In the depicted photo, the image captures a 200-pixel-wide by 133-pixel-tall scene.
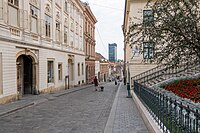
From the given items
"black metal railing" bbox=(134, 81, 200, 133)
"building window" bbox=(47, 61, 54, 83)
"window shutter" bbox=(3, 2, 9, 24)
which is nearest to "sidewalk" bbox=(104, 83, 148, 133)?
"black metal railing" bbox=(134, 81, 200, 133)

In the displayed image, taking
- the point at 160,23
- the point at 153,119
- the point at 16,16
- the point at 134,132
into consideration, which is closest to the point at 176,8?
the point at 160,23

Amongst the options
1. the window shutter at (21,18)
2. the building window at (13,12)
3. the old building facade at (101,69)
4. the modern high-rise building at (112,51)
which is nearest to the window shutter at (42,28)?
the window shutter at (21,18)

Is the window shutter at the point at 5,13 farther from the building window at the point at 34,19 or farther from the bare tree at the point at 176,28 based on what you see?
the bare tree at the point at 176,28

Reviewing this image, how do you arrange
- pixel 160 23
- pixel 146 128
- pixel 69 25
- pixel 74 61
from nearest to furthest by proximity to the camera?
pixel 146 128 < pixel 160 23 < pixel 69 25 < pixel 74 61

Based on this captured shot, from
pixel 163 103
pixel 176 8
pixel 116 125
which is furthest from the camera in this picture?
pixel 176 8

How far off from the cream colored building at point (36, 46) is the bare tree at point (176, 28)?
8283 millimetres

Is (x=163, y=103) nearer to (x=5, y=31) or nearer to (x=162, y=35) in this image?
(x=162, y=35)

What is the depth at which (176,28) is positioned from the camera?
349 inches

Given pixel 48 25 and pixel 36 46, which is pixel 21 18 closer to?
pixel 36 46

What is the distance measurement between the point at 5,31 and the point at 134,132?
34.4ft

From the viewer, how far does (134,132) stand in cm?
682

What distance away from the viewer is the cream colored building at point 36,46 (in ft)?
46.0

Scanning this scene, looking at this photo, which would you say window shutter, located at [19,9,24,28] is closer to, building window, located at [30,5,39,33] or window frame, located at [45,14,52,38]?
building window, located at [30,5,39,33]

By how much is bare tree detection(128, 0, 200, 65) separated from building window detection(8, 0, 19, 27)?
28.2 ft
